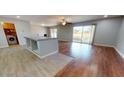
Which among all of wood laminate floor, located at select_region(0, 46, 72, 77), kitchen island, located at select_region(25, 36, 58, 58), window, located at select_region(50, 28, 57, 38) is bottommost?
wood laminate floor, located at select_region(0, 46, 72, 77)

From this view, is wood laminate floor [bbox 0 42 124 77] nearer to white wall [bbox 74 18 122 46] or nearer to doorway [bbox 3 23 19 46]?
white wall [bbox 74 18 122 46]

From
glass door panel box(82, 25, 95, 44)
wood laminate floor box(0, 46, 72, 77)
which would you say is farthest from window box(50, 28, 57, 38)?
wood laminate floor box(0, 46, 72, 77)

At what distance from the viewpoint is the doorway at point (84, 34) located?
5779 mm

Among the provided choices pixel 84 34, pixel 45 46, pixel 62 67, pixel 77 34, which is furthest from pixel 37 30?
pixel 62 67

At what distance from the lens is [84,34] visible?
634 centimetres

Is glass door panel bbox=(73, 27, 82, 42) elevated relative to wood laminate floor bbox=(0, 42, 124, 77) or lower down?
elevated

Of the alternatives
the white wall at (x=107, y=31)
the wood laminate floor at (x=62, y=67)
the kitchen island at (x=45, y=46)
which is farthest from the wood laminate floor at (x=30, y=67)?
the white wall at (x=107, y=31)

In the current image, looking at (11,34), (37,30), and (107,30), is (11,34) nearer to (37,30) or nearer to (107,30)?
(37,30)

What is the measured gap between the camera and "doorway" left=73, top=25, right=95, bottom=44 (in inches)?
228

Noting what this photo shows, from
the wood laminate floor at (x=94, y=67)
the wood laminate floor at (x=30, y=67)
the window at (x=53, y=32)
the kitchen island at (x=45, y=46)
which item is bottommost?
the wood laminate floor at (x=94, y=67)

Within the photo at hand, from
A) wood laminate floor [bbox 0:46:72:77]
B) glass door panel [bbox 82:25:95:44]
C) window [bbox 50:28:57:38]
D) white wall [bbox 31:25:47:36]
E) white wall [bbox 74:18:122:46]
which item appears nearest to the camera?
wood laminate floor [bbox 0:46:72:77]

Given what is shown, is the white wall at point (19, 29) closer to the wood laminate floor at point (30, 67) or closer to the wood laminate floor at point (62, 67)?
the wood laminate floor at point (62, 67)
